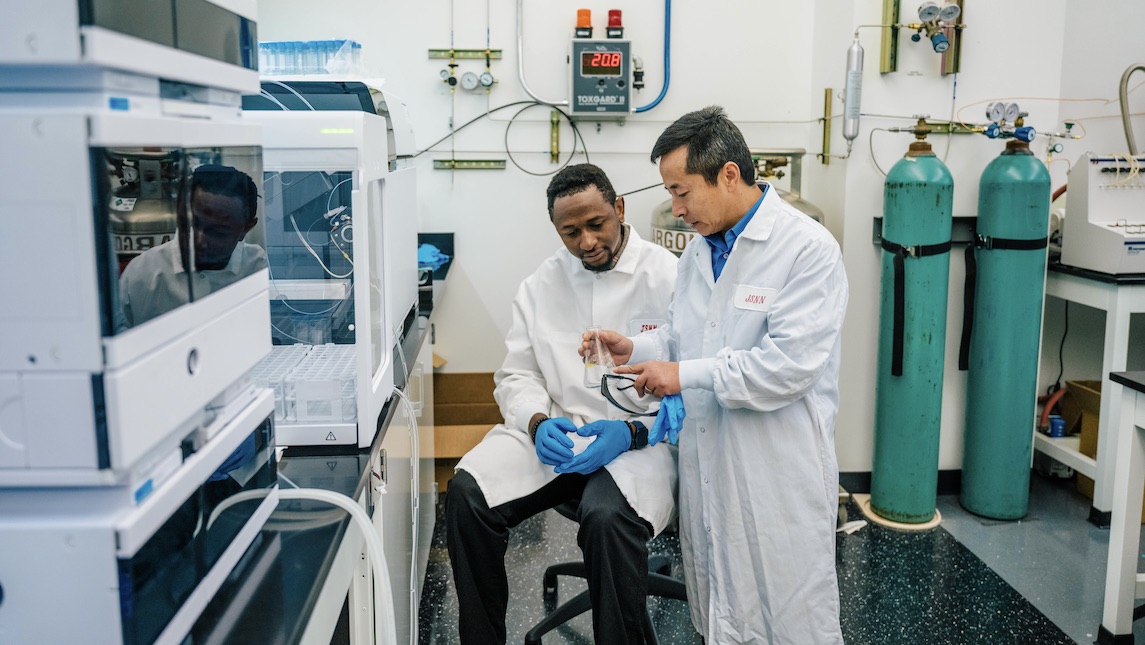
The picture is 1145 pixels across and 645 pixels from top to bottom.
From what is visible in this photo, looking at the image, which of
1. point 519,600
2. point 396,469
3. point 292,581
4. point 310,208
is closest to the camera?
point 292,581

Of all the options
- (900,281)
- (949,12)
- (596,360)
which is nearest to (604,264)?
(596,360)

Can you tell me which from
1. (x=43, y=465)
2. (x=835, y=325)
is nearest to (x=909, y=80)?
(x=835, y=325)

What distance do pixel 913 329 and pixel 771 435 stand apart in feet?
4.54

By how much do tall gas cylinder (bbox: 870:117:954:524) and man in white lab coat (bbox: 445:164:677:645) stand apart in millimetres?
1064

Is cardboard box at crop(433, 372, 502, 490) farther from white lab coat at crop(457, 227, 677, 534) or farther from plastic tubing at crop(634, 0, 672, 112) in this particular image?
plastic tubing at crop(634, 0, 672, 112)

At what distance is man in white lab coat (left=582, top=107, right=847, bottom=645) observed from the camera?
176 cm

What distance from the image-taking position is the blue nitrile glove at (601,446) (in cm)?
196

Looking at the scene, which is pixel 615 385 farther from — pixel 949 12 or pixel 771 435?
pixel 949 12

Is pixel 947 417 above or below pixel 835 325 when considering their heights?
below

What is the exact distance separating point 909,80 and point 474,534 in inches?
86.2

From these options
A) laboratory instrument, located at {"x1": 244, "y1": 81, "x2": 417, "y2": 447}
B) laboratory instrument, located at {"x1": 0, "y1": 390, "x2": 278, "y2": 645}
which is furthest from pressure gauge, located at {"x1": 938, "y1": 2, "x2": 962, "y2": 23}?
laboratory instrument, located at {"x1": 0, "y1": 390, "x2": 278, "y2": 645}

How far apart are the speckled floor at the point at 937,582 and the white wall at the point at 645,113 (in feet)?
1.37

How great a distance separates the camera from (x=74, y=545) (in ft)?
2.36

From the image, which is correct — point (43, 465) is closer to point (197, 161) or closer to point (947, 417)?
point (197, 161)
